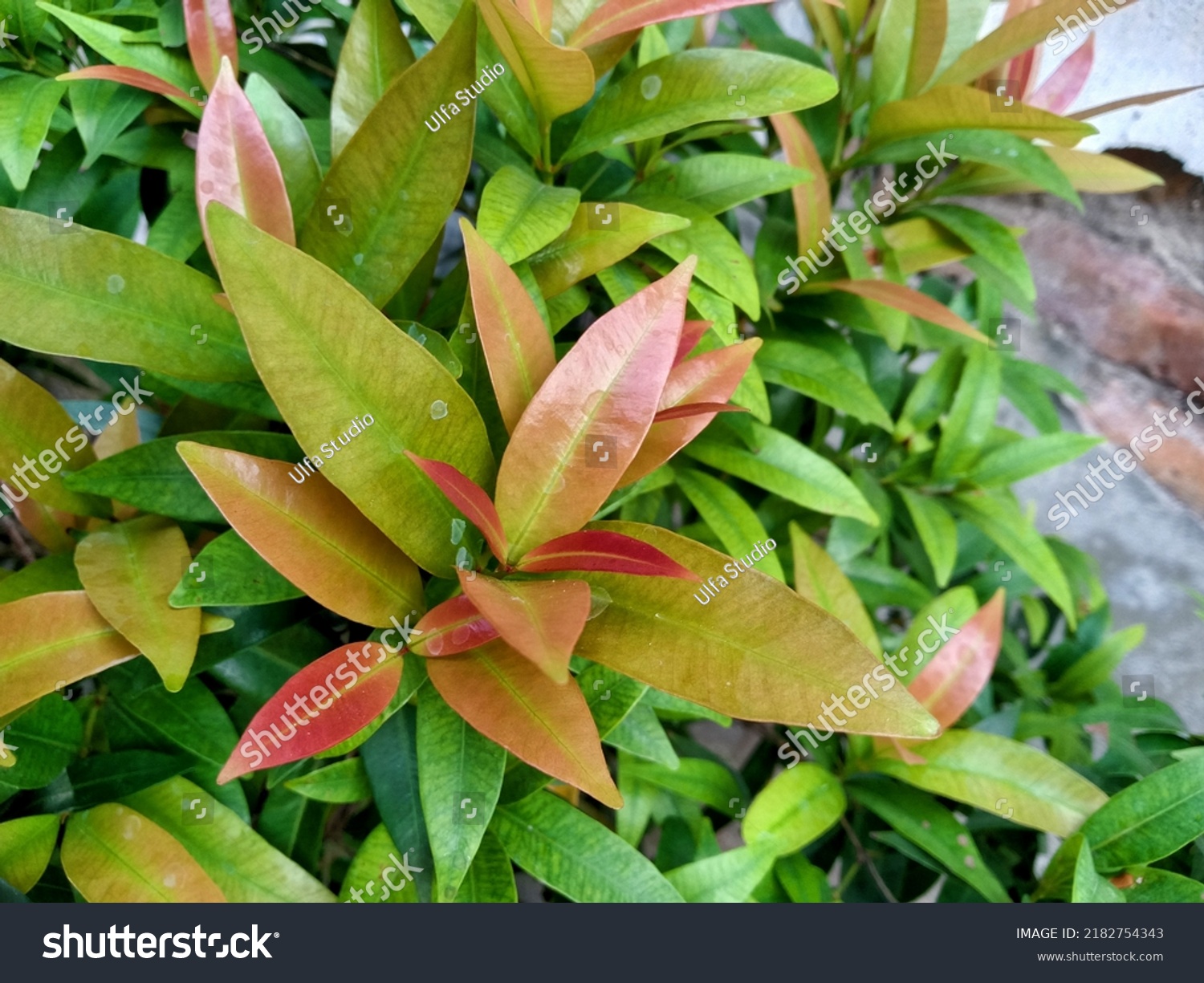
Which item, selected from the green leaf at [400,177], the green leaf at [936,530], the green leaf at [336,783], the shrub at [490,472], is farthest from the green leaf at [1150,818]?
the green leaf at [400,177]

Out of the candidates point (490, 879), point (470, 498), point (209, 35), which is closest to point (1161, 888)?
point (490, 879)

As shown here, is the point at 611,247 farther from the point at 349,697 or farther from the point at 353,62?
the point at 349,697

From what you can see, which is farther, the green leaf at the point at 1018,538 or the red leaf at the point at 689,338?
the green leaf at the point at 1018,538

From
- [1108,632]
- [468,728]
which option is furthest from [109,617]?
[1108,632]

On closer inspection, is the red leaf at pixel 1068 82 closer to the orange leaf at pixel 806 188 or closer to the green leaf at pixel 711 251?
the orange leaf at pixel 806 188

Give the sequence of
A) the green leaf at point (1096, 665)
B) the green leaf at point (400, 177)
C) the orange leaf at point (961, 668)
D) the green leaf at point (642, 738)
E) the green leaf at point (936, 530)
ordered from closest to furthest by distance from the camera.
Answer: the green leaf at point (400, 177) → the green leaf at point (642, 738) → the orange leaf at point (961, 668) → the green leaf at point (936, 530) → the green leaf at point (1096, 665)

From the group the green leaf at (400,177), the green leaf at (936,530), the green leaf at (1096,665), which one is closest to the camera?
the green leaf at (400,177)
